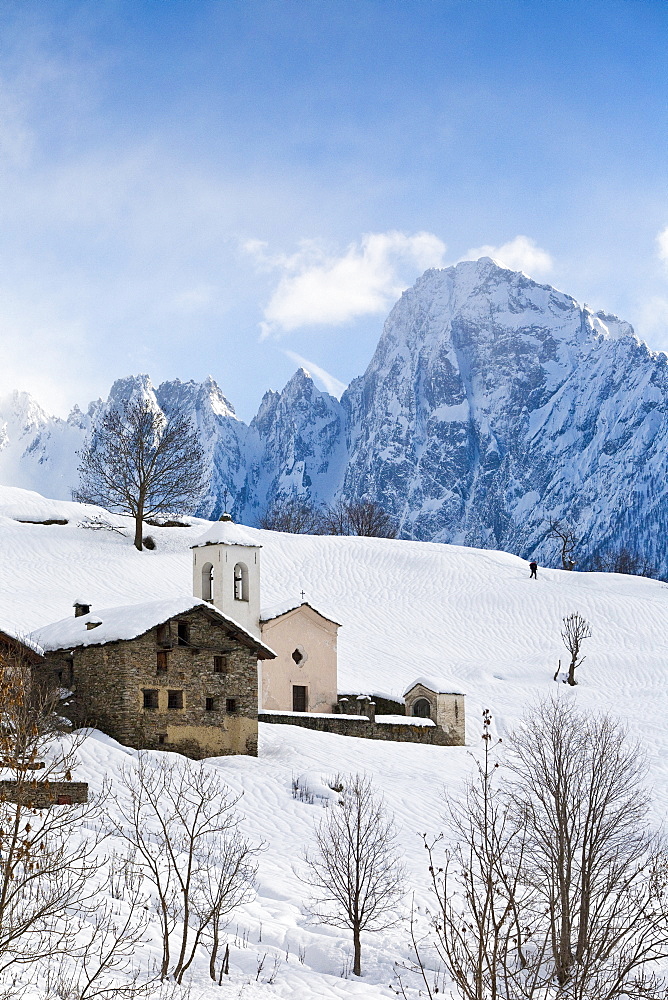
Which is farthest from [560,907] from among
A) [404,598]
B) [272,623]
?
[404,598]

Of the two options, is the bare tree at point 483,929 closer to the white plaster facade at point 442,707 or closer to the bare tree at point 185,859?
the bare tree at point 185,859

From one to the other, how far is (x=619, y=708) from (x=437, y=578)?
18777mm

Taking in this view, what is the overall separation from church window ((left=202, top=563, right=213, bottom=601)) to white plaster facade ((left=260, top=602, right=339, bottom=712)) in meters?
2.12

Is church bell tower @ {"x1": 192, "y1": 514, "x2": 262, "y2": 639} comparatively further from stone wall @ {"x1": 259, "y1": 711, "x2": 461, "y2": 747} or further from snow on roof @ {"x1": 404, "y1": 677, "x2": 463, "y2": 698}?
snow on roof @ {"x1": 404, "y1": 677, "x2": 463, "y2": 698}

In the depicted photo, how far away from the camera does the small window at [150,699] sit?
26.4m

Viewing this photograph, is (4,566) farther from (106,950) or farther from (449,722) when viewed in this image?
(106,950)

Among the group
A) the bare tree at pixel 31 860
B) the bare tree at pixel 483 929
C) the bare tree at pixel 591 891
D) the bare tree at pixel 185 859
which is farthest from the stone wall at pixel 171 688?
the bare tree at pixel 591 891

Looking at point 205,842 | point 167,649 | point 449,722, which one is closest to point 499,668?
point 449,722

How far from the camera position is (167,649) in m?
27.2

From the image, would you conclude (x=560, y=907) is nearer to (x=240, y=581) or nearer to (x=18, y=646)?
(x=18, y=646)

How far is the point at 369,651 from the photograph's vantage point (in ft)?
150

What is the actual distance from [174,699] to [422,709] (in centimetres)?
1121

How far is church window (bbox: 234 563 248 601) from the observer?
36.6 meters

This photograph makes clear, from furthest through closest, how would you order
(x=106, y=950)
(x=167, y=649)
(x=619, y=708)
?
(x=619, y=708), (x=167, y=649), (x=106, y=950)
